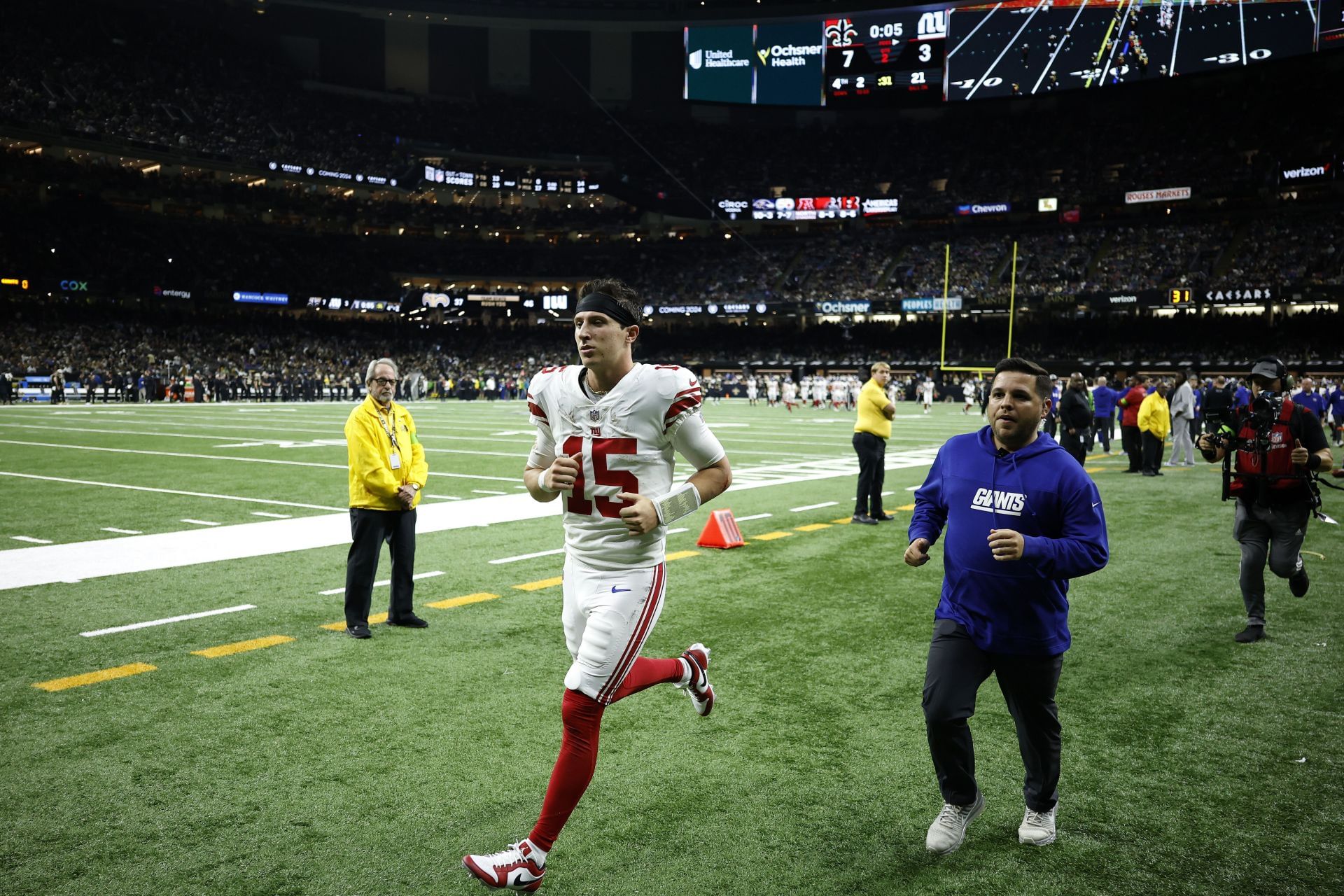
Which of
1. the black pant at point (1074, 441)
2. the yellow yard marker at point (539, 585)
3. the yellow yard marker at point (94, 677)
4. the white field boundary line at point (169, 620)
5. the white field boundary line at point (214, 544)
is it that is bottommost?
the white field boundary line at point (214, 544)

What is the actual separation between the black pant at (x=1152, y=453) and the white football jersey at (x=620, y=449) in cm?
1569

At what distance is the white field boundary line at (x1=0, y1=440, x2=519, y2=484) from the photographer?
621 inches

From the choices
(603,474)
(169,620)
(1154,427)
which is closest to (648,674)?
(603,474)

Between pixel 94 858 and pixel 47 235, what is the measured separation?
186ft

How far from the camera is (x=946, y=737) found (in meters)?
3.52

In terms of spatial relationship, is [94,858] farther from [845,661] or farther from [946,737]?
[845,661]

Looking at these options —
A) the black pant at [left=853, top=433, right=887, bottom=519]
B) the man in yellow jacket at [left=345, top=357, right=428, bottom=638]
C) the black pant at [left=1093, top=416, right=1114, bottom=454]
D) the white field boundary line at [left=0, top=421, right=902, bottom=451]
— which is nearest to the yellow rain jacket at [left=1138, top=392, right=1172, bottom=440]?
the black pant at [left=1093, top=416, right=1114, bottom=454]

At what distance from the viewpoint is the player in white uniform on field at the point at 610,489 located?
343 cm

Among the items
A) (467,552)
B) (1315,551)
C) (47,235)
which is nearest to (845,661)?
(467,552)

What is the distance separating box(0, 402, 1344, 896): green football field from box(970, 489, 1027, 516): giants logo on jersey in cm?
127

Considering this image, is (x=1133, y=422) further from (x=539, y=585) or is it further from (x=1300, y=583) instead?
(x=539, y=585)

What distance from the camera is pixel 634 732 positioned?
15.8ft

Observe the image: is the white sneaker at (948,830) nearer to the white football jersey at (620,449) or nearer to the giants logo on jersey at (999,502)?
the giants logo on jersey at (999,502)

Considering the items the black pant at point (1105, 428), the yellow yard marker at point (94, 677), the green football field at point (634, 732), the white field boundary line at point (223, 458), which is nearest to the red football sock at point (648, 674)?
the green football field at point (634, 732)
